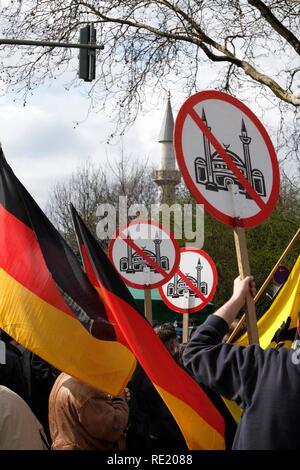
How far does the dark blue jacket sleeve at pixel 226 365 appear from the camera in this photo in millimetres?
3174

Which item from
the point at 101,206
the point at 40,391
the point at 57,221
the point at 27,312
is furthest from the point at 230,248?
the point at 27,312

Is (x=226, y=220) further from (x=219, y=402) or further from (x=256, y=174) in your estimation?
(x=219, y=402)

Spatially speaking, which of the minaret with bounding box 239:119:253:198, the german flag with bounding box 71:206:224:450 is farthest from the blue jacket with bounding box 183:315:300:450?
the minaret with bounding box 239:119:253:198

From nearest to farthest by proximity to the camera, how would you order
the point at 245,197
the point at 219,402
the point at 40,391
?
the point at 245,197, the point at 219,402, the point at 40,391

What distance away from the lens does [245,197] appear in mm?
4047

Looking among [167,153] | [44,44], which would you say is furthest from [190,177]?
[167,153]

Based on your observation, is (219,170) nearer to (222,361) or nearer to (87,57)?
(222,361)

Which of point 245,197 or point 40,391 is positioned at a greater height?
point 245,197

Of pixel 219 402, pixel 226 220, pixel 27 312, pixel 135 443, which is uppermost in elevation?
pixel 226 220

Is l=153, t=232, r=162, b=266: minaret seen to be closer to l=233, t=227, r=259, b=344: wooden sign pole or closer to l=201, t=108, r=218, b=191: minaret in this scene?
l=201, t=108, r=218, b=191: minaret

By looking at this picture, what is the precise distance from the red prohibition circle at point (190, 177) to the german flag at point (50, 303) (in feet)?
3.60

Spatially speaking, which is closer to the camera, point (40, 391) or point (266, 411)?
point (266, 411)

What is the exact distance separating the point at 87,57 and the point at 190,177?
361 inches
